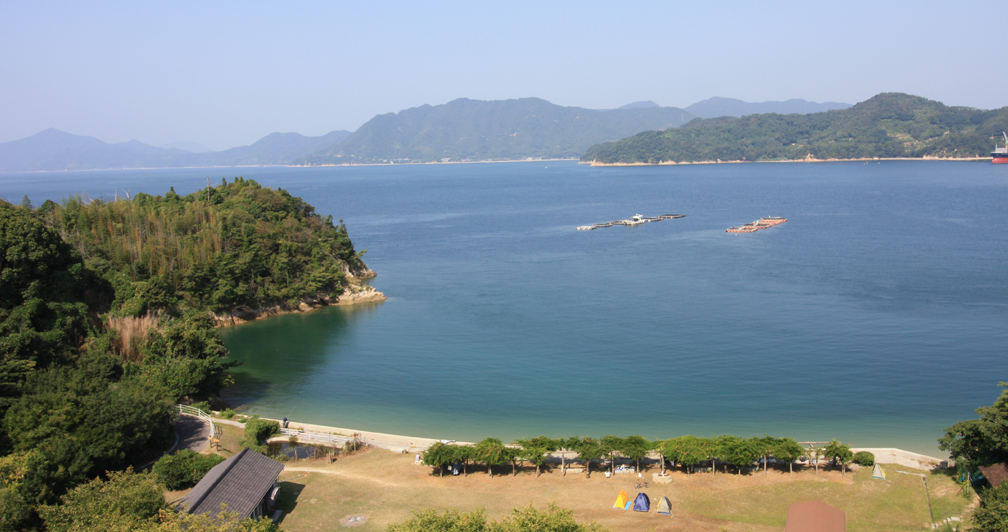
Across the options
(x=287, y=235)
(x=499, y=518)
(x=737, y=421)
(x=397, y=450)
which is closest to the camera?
(x=499, y=518)

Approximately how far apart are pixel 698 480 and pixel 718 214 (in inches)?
3678

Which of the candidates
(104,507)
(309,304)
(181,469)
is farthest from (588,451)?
(309,304)

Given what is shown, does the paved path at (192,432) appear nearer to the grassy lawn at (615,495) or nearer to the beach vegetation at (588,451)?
the grassy lawn at (615,495)

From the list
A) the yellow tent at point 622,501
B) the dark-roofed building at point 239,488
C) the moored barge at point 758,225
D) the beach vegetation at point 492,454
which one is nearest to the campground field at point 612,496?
the yellow tent at point 622,501

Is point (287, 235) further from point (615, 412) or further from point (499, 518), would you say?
point (499, 518)

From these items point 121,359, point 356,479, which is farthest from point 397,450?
point 121,359

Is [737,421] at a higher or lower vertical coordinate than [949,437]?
lower

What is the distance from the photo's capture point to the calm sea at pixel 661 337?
109ft

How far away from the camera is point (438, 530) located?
15.9 m

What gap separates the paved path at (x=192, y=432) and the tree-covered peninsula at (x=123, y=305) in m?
0.73

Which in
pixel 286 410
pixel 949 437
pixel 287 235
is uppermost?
pixel 287 235

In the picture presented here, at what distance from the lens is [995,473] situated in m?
20.9

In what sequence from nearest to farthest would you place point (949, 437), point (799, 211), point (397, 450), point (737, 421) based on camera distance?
point (949, 437) → point (397, 450) → point (737, 421) → point (799, 211)

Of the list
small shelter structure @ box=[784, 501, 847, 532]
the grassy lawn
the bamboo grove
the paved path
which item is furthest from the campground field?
the bamboo grove
